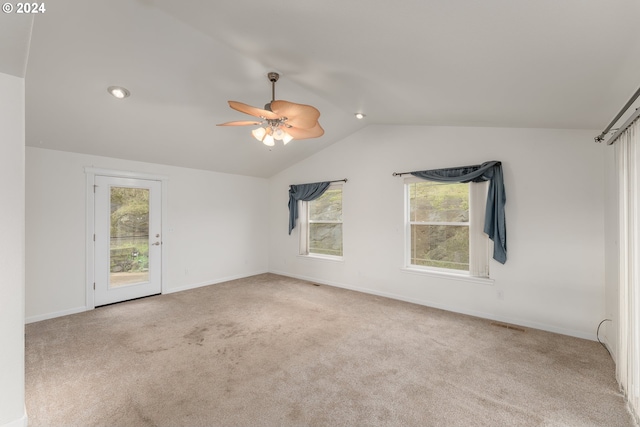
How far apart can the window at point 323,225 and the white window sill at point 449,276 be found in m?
1.50

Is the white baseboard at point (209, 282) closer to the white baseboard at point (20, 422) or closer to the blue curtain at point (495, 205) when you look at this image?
the white baseboard at point (20, 422)

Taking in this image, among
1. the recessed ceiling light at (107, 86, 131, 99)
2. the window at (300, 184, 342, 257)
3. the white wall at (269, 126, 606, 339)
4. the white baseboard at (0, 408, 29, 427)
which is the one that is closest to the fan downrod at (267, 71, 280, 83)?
the recessed ceiling light at (107, 86, 131, 99)

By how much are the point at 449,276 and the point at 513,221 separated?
1.10 m

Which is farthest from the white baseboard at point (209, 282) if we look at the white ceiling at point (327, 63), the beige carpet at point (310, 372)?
the white ceiling at point (327, 63)

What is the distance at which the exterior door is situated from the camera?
13.9 ft

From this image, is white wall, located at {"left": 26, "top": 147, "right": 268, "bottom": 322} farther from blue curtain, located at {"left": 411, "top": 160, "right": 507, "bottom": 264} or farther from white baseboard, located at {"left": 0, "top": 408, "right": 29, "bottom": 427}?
blue curtain, located at {"left": 411, "top": 160, "right": 507, "bottom": 264}

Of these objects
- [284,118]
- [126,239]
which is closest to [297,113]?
[284,118]

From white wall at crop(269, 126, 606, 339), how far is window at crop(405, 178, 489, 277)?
180 millimetres

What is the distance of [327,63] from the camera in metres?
2.46

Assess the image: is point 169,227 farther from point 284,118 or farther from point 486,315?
point 486,315

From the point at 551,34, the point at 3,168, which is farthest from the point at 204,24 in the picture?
the point at 551,34

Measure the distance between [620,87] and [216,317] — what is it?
4.54 meters

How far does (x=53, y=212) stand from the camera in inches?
150

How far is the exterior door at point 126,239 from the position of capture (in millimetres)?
4234
